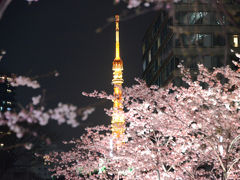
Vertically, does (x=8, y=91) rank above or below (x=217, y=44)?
above

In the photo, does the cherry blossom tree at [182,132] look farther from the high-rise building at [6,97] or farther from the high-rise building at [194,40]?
the high-rise building at [6,97]

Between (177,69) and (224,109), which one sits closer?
(224,109)

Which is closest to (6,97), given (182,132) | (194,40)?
(194,40)

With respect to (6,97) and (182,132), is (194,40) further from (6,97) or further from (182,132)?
(6,97)

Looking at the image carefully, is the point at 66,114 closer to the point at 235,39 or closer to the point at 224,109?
the point at 224,109

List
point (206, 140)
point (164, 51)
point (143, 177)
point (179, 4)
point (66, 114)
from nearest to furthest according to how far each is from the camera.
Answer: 1. point (66, 114)
2. point (206, 140)
3. point (143, 177)
4. point (179, 4)
5. point (164, 51)

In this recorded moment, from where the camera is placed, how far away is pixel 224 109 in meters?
15.1

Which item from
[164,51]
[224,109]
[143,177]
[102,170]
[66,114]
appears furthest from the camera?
[164,51]

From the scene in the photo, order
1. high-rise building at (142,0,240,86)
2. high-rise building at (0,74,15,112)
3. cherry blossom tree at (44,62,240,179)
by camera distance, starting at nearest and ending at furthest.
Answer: cherry blossom tree at (44,62,240,179), high-rise building at (142,0,240,86), high-rise building at (0,74,15,112)

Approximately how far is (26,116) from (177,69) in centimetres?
3760

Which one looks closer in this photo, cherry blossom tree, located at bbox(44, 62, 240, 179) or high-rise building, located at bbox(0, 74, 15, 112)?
cherry blossom tree, located at bbox(44, 62, 240, 179)

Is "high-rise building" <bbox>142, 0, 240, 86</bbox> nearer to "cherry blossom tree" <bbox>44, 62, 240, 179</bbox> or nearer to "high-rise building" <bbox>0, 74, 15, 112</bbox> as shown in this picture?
"cherry blossom tree" <bbox>44, 62, 240, 179</bbox>

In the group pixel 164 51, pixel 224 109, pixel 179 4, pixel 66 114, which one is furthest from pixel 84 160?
pixel 164 51

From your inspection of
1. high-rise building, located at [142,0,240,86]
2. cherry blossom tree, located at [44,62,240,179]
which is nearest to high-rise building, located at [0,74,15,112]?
high-rise building, located at [142,0,240,86]
